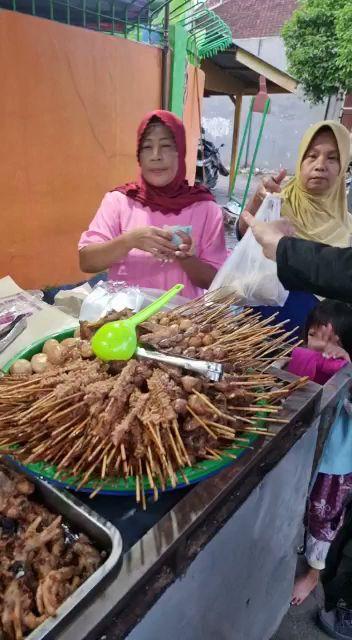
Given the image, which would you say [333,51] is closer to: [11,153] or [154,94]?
[154,94]

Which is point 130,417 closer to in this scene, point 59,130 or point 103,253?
point 103,253

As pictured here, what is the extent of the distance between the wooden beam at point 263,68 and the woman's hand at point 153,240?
7.24m

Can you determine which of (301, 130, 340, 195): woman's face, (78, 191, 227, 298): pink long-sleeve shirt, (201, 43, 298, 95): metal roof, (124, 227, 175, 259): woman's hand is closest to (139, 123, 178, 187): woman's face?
(78, 191, 227, 298): pink long-sleeve shirt

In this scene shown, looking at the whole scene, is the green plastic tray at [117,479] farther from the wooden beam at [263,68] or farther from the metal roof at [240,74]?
the wooden beam at [263,68]

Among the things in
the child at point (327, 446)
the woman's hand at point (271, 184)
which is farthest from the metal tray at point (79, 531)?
the woman's hand at point (271, 184)

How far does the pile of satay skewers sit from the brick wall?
28873 mm

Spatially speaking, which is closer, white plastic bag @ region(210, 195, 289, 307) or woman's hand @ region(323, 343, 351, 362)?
woman's hand @ region(323, 343, 351, 362)

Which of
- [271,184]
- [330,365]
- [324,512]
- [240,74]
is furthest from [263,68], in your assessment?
[324,512]

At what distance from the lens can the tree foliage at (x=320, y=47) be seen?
16.8 meters

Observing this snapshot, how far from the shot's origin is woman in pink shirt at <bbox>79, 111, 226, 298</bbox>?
2.03 metres

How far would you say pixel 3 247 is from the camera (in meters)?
3.24

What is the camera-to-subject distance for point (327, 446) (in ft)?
5.76

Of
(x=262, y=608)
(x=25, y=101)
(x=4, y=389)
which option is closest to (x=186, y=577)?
(x=4, y=389)

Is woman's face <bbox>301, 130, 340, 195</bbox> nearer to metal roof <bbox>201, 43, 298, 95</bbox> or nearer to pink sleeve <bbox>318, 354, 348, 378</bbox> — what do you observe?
pink sleeve <bbox>318, 354, 348, 378</bbox>
